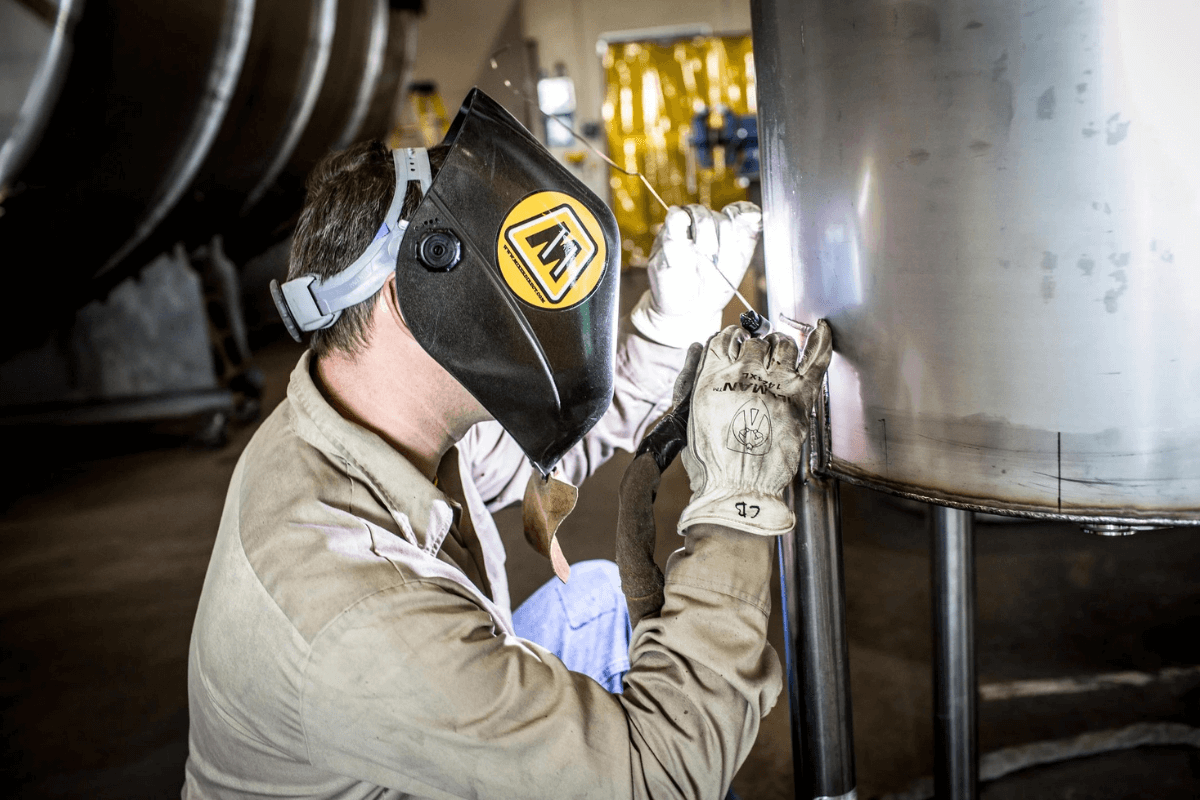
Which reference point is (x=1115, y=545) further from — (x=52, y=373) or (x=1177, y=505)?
(x=52, y=373)

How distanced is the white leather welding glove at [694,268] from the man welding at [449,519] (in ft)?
0.80

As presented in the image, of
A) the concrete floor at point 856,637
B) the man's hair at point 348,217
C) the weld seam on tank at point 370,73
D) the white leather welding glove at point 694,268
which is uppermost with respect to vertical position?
the weld seam on tank at point 370,73

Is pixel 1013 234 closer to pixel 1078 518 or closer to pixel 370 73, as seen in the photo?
pixel 1078 518

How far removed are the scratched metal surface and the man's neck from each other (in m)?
0.43

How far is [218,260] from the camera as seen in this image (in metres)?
4.52

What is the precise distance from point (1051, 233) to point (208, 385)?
4003mm

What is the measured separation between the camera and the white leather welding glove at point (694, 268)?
3.93ft

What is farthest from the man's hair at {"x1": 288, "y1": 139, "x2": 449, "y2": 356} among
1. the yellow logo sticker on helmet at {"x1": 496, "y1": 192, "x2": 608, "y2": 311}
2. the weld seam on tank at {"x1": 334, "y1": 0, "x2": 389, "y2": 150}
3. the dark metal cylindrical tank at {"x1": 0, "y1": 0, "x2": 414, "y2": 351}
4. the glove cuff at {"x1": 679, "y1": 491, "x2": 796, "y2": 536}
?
the weld seam on tank at {"x1": 334, "y1": 0, "x2": 389, "y2": 150}

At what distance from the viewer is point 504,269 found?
2.99 feet

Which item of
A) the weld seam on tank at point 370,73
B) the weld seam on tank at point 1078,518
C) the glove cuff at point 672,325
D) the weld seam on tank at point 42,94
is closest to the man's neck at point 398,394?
the glove cuff at point 672,325

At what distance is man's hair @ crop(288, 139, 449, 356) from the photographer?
937mm

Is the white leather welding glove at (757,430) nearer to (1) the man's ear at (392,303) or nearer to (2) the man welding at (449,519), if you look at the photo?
(2) the man welding at (449,519)

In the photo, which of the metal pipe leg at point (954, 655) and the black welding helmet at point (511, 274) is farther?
the metal pipe leg at point (954, 655)

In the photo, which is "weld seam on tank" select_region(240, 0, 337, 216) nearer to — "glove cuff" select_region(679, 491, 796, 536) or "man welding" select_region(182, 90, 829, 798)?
"man welding" select_region(182, 90, 829, 798)
